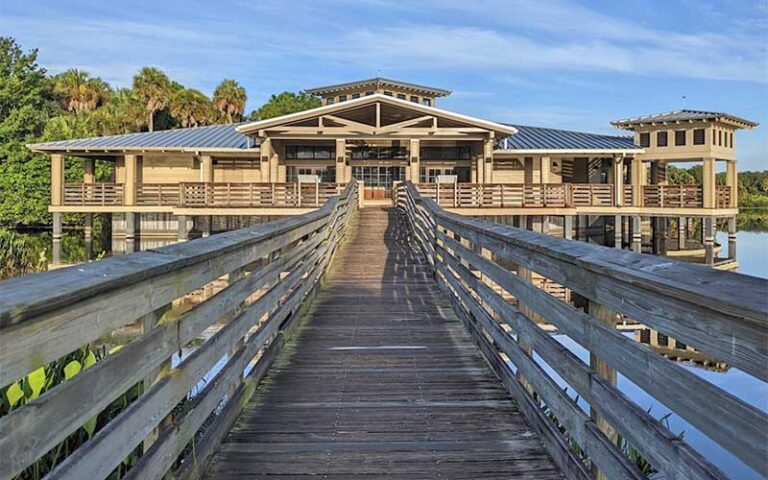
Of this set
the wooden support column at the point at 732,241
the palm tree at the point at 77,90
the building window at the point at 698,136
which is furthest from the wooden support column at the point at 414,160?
the palm tree at the point at 77,90

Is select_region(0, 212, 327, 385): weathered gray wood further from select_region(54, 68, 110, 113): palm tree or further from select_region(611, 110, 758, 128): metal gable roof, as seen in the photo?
select_region(54, 68, 110, 113): palm tree

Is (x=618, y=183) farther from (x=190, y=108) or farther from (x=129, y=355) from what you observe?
(x=190, y=108)

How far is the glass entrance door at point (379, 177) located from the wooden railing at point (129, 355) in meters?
23.5

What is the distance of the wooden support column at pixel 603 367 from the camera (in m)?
2.57

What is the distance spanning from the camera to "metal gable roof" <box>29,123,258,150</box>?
24.8 m

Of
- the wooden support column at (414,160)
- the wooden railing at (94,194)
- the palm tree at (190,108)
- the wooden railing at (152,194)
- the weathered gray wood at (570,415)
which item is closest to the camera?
the weathered gray wood at (570,415)

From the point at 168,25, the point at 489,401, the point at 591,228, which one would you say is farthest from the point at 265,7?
the point at 489,401

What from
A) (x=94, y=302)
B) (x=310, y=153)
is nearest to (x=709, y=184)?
(x=310, y=153)

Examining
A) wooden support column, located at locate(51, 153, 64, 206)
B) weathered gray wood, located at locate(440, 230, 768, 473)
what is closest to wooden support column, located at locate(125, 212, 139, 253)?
wooden support column, located at locate(51, 153, 64, 206)

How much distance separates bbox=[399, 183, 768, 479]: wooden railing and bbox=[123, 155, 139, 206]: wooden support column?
23.1 meters

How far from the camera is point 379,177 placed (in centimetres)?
2778

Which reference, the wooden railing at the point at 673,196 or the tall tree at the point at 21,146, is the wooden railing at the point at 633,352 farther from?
the tall tree at the point at 21,146

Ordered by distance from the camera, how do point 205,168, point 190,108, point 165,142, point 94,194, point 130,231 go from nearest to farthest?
point 94,194 → point 130,231 → point 205,168 → point 165,142 → point 190,108

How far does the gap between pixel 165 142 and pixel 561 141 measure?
55.6ft
